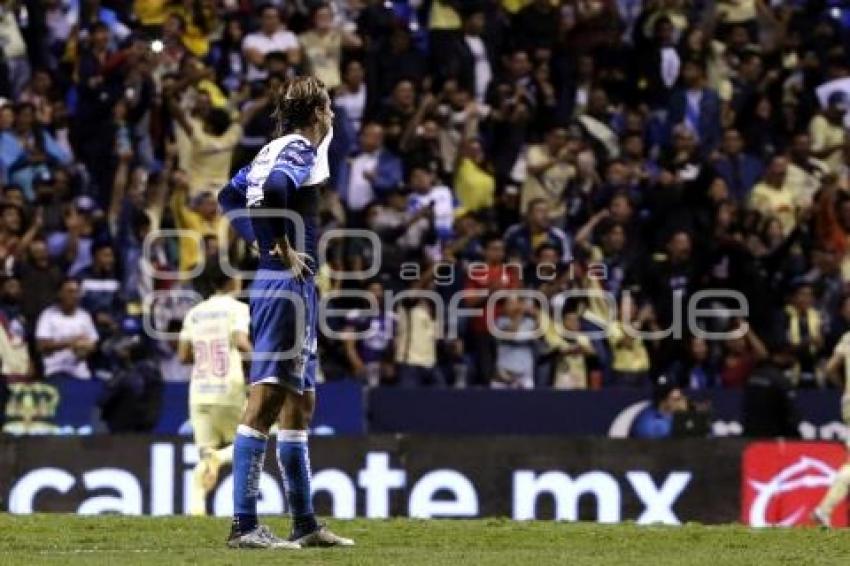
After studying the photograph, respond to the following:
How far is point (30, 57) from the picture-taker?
25.4 metres

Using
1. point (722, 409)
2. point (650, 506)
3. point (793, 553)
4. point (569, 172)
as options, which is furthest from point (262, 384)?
point (569, 172)

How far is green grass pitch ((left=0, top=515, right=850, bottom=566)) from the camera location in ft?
37.8

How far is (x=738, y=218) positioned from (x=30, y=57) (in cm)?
A: 809

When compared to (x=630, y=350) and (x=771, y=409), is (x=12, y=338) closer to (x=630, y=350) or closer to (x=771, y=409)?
(x=630, y=350)

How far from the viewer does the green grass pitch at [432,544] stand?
1153 centimetres

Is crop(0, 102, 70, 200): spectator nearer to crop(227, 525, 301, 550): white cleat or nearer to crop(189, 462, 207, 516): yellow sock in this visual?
crop(189, 462, 207, 516): yellow sock

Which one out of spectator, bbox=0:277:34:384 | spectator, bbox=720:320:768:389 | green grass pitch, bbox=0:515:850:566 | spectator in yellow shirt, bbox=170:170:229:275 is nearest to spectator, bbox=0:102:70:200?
spectator in yellow shirt, bbox=170:170:229:275

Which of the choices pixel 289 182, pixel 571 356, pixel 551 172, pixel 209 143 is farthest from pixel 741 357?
pixel 289 182

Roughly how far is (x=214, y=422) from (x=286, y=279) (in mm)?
6154

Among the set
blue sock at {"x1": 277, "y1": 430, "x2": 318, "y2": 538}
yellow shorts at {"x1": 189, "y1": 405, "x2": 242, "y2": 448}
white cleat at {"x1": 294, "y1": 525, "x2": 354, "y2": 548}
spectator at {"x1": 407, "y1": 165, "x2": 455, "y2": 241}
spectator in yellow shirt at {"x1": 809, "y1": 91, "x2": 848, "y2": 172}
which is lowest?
white cleat at {"x1": 294, "y1": 525, "x2": 354, "y2": 548}

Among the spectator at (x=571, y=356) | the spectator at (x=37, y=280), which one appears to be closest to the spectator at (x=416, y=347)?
the spectator at (x=571, y=356)

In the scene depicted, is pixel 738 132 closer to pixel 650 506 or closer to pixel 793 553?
pixel 650 506

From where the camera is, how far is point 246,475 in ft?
39.6

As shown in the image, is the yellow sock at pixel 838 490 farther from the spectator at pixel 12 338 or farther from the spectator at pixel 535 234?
the spectator at pixel 12 338
